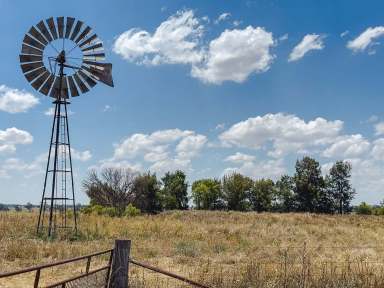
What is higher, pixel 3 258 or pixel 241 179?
pixel 241 179

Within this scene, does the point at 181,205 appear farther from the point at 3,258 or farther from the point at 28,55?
the point at 3,258

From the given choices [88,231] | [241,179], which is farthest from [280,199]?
[88,231]

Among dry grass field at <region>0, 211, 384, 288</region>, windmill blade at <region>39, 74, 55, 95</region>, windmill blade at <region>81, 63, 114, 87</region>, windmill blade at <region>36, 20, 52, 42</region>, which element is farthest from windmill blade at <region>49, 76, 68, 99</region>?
dry grass field at <region>0, 211, 384, 288</region>

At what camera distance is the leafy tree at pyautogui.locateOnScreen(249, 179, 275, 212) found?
250 ft

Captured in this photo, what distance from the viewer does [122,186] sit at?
6169 cm

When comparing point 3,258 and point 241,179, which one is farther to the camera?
point 241,179

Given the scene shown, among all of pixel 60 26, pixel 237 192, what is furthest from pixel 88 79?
pixel 237 192

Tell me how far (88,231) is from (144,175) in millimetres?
48736

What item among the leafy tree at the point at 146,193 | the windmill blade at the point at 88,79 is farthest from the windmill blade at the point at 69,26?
the leafy tree at the point at 146,193

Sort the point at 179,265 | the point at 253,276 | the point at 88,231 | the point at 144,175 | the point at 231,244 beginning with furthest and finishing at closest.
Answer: the point at 144,175, the point at 88,231, the point at 231,244, the point at 179,265, the point at 253,276

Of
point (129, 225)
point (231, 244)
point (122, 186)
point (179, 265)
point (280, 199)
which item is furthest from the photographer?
point (280, 199)

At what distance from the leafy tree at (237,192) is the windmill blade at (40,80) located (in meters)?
59.5

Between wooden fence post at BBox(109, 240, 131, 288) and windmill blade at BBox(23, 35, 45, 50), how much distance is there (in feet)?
50.8

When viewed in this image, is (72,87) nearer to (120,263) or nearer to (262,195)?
(120,263)
